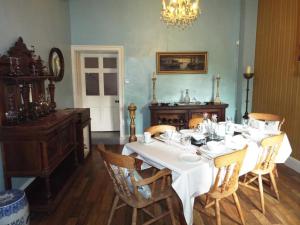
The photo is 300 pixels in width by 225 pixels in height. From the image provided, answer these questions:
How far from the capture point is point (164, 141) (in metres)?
2.65

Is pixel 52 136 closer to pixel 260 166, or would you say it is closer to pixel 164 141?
pixel 164 141

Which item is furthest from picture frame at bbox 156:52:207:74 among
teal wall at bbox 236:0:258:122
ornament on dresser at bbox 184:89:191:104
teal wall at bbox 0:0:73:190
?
teal wall at bbox 0:0:73:190

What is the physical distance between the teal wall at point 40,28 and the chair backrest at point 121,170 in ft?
4.64

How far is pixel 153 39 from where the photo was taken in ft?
16.6

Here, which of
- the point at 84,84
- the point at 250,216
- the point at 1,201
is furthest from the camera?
the point at 84,84

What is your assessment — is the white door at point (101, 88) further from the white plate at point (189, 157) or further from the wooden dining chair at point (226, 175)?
the wooden dining chair at point (226, 175)

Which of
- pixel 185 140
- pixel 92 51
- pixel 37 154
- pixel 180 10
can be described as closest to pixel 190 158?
pixel 185 140

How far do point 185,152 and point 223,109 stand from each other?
9.44ft

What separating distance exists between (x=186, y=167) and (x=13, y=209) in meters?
1.54

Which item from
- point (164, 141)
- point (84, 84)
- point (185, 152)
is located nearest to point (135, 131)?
point (84, 84)

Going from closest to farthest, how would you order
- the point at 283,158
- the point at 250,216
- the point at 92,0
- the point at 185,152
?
the point at 185,152, the point at 250,216, the point at 283,158, the point at 92,0

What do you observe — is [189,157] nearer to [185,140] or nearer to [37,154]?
[185,140]

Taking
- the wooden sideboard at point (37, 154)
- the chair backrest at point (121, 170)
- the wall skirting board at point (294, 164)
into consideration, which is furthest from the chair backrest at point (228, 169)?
the wall skirting board at point (294, 164)

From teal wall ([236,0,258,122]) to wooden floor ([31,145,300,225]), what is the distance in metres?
2.13
